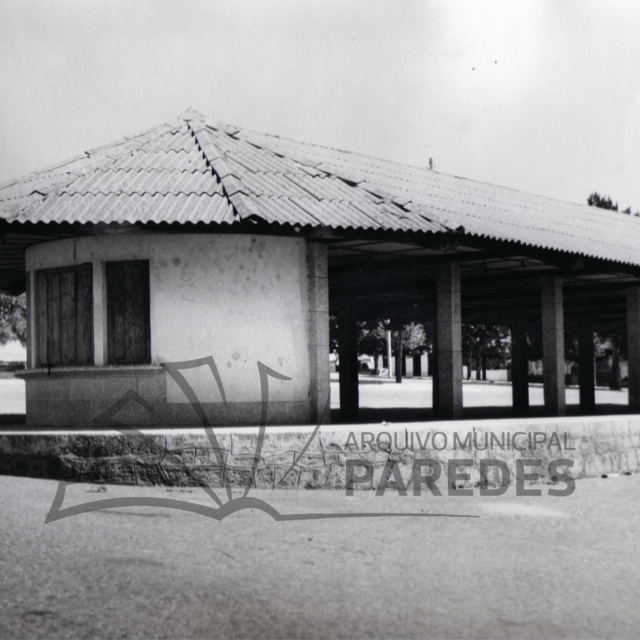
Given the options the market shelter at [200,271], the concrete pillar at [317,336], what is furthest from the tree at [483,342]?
the concrete pillar at [317,336]

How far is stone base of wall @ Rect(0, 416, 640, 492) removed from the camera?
9.48 m

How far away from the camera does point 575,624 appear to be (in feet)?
16.4

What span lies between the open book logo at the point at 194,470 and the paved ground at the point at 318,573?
0.19m

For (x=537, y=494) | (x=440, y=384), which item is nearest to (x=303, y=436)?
(x=537, y=494)

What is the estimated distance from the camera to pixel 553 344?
50.0ft

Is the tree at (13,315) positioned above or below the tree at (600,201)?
below

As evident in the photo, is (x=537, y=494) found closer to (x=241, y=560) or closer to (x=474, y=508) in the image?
(x=474, y=508)

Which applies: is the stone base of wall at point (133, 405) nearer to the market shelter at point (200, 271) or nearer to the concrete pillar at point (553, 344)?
the market shelter at point (200, 271)

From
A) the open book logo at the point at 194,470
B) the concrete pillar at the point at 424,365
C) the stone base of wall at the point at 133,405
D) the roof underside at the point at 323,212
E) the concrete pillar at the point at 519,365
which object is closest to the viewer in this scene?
the open book logo at the point at 194,470

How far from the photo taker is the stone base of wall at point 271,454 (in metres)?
9.48

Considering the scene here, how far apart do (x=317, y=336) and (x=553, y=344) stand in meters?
5.29

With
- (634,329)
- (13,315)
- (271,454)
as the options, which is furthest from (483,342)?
(271,454)

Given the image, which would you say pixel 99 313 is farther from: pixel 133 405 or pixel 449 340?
pixel 449 340

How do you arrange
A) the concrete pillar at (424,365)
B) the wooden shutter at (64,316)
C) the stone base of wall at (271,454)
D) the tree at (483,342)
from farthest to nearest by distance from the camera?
1. the concrete pillar at (424,365)
2. the tree at (483,342)
3. the wooden shutter at (64,316)
4. the stone base of wall at (271,454)
